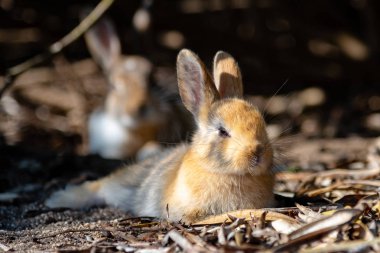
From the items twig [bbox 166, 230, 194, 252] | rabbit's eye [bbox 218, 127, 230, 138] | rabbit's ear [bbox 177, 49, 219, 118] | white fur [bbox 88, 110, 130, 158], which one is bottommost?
twig [bbox 166, 230, 194, 252]

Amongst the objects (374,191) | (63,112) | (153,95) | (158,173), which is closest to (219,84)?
(158,173)

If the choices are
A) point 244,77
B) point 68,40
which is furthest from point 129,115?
point 244,77

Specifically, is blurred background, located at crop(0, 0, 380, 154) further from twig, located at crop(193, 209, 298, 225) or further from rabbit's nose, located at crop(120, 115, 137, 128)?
twig, located at crop(193, 209, 298, 225)

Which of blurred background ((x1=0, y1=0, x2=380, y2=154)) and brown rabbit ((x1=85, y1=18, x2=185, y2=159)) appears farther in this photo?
blurred background ((x1=0, y1=0, x2=380, y2=154))

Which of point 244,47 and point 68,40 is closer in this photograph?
point 68,40

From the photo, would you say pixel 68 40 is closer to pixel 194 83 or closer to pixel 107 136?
pixel 194 83

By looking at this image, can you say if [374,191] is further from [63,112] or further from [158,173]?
[63,112]

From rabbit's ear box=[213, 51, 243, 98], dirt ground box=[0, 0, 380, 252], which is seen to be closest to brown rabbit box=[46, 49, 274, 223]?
rabbit's ear box=[213, 51, 243, 98]

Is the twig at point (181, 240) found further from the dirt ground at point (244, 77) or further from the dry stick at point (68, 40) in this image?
the dry stick at point (68, 40)
